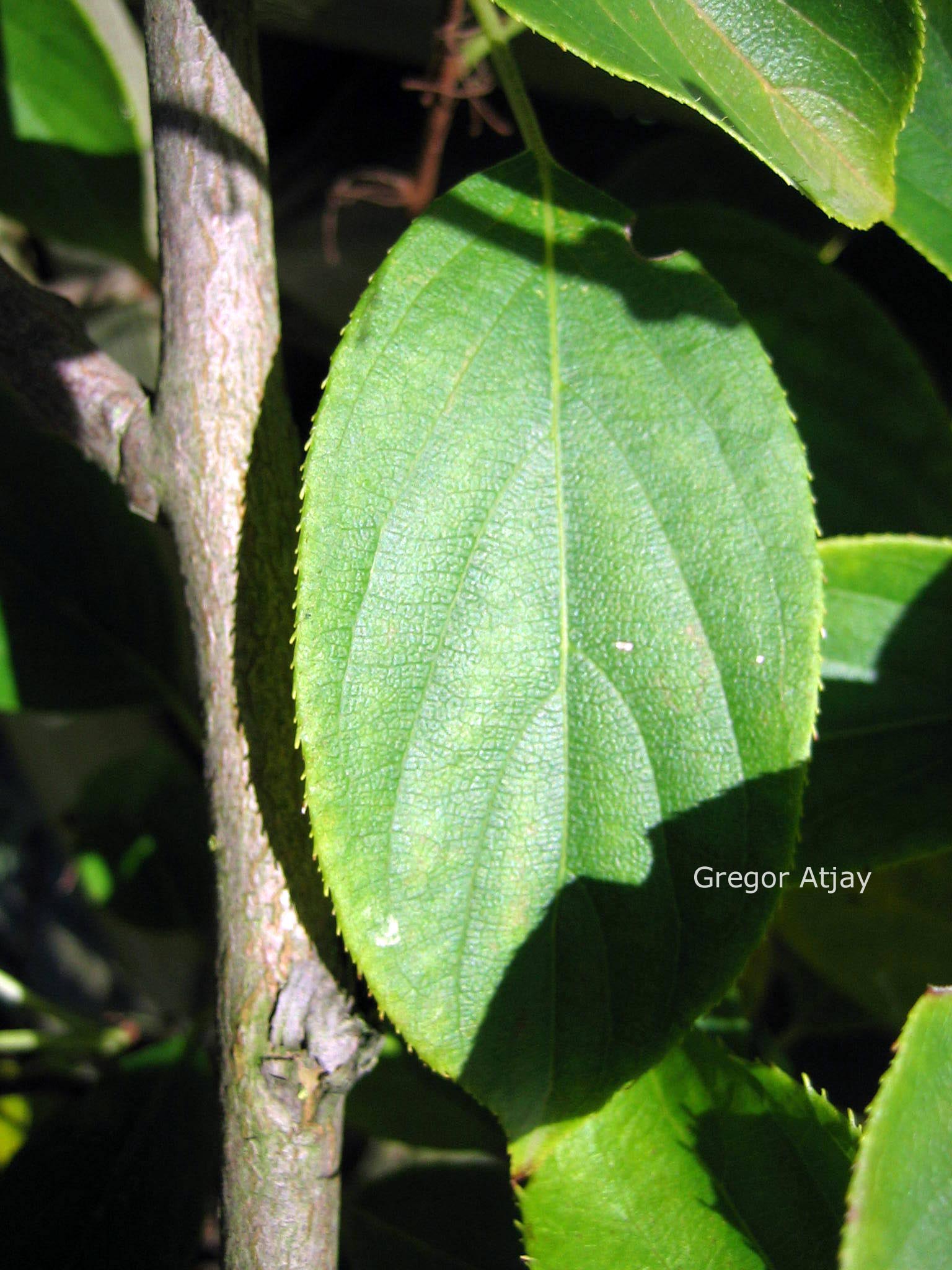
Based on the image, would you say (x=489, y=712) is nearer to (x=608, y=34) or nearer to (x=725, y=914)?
(x=725, y=914)

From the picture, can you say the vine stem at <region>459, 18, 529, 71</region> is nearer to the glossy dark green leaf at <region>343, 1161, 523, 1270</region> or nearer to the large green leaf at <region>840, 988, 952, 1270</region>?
the large green leaf at <region>840, 988, 952, 1270</region>

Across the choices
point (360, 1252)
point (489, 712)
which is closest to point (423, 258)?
point (489, 712)

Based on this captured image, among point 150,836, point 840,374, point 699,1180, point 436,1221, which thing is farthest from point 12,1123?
point 840,374

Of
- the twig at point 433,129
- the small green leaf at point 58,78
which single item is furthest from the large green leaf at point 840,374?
the small green leaf at point 58,78

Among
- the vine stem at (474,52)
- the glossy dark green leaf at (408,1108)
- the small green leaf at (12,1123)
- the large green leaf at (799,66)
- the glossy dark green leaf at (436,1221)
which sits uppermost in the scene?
the vine stem at (474,52)

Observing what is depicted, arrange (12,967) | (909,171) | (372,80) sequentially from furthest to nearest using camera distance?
(12,967)
(372,80)
(909,171)

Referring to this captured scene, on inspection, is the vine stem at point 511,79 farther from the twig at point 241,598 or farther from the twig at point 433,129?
the twig at point 433,129
